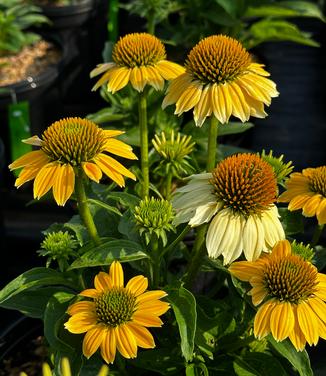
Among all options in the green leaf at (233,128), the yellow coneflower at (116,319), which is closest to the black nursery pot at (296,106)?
the green leaf at (233,128)

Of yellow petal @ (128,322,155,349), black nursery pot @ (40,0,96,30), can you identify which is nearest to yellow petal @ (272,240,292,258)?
yellow petal @ (128,322,155,349)

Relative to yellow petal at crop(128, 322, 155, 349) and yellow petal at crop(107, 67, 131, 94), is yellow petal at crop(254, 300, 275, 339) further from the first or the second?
yellow petal at crop(107, 67, 131, 94)

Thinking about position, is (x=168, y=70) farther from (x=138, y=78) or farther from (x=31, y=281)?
(x=31, y=281)

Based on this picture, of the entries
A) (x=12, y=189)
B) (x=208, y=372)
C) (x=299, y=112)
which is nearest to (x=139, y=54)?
(x=208, y=372)

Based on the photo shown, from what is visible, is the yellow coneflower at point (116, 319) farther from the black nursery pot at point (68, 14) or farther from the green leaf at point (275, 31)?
the black nursery pot at point (68, 14)

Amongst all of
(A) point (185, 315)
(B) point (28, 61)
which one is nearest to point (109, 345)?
(A) point (185, 315)

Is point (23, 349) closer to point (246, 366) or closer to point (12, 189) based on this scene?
point (246, 366)
